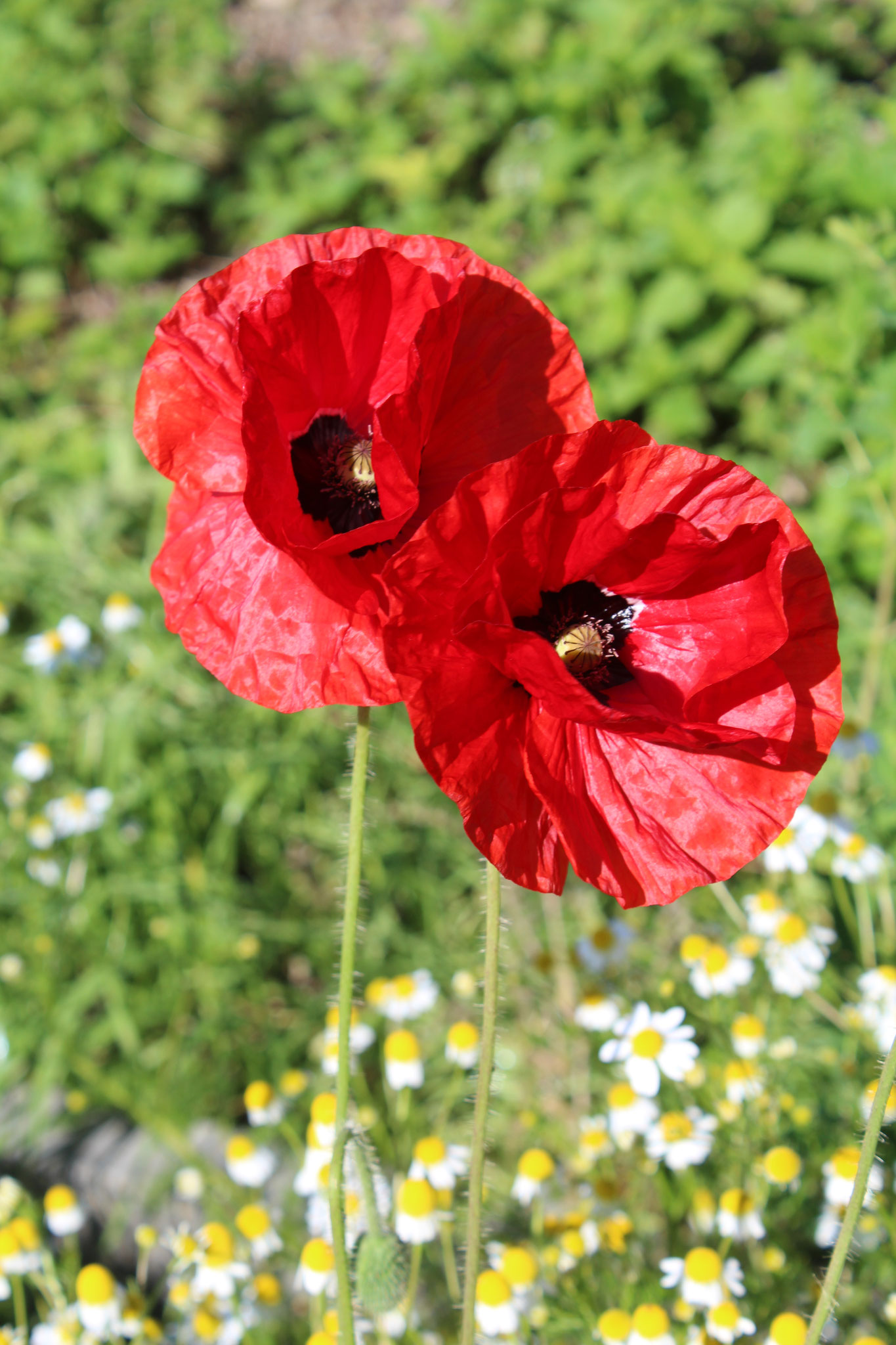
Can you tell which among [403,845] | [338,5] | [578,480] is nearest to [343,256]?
[578,480]

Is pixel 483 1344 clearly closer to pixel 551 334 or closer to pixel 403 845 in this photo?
pixel 403 845

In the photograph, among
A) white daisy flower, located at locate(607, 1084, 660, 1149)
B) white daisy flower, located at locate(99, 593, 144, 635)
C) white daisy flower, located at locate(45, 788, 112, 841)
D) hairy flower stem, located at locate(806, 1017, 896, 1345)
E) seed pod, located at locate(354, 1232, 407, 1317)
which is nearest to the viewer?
hairy flower stem, located at locate(806, 1017, 896, 1345)

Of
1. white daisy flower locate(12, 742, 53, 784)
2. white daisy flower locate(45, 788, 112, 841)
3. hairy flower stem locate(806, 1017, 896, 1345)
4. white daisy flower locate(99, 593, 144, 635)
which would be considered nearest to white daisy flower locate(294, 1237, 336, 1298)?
hairy flower stem locate(806, 1017, 896, 1345)

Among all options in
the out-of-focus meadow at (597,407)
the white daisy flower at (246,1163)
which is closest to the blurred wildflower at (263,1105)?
the white daisy flower at (246,1163)

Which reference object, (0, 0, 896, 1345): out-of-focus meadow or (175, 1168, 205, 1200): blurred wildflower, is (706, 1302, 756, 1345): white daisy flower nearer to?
(0, 0, 896, 1345): out-of-focus meadow

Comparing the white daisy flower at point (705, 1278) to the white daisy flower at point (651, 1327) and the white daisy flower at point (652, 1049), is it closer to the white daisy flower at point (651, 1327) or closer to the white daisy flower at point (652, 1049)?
the white daisy flower at point (651, 1327)

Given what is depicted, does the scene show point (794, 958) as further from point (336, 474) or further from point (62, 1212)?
point (62, 1212)
